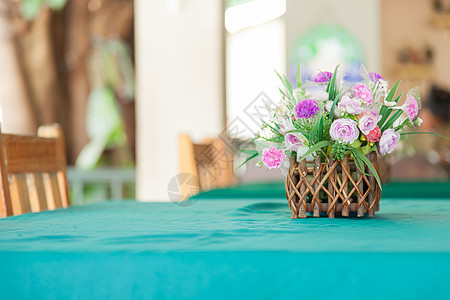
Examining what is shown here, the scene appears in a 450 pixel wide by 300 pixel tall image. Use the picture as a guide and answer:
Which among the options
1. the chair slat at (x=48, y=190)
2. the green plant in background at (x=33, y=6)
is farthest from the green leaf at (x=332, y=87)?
the green plant in background at (x=33, y=6)

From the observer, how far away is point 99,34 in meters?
6.35

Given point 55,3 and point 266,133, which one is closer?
point 266,133

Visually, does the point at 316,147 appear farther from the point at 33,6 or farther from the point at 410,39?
the point at 410,39

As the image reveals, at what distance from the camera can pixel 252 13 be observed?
773 centimetres

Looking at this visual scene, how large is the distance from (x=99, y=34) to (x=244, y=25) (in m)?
2.19

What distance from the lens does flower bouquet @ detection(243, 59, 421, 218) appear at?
121 centimetres

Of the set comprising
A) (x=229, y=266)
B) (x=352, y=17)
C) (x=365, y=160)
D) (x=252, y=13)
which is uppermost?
(x=252, y=13)

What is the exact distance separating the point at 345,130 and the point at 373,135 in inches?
2.9

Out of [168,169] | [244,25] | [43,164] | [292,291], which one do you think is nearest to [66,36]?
[244,25]

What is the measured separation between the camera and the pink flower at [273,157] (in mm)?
1243

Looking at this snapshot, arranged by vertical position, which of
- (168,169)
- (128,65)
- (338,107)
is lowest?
(168,169)

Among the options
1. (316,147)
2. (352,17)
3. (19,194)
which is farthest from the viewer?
(352,17)

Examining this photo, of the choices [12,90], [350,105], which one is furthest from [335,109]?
[12,90]

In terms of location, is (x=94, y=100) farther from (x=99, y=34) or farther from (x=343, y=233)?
(x=343, y=233)
